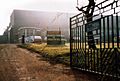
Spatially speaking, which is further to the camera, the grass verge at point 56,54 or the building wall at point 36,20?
the building wall at point 36,20

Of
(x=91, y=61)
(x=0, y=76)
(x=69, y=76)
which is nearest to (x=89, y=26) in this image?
(x=91, y=61)

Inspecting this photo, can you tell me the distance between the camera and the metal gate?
386 inches

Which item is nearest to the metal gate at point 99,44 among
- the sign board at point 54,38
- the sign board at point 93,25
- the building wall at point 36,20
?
the sign board at point 93,25

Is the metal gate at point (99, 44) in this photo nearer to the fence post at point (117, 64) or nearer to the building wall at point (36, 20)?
the fence post at point (117, 64)

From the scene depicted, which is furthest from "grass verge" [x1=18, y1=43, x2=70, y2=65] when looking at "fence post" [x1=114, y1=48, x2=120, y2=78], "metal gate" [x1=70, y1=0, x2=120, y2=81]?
"fence post" [x1=114, y1=48, x2=120, y2=78]

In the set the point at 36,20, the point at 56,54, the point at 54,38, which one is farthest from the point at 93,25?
the point at 36,20

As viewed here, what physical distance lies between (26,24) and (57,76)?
58.1 meters

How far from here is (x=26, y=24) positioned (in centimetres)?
6894

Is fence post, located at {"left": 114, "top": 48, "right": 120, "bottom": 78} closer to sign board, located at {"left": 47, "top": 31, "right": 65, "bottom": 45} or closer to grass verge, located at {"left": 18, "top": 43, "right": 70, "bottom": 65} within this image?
grass verge, located at {"left": 18, "top": 43, "right": 70, "bottom": 65}

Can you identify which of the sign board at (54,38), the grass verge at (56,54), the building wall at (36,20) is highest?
the building wall at (36,20)

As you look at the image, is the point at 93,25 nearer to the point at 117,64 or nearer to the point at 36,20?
the point at 117,64

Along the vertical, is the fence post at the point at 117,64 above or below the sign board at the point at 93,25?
below

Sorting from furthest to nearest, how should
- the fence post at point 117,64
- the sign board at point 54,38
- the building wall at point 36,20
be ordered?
the building wall at point 36,20 → the sign board at point 54,38 → the fence post at point 117,64

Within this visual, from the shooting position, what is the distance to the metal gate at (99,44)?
9.80 meters
